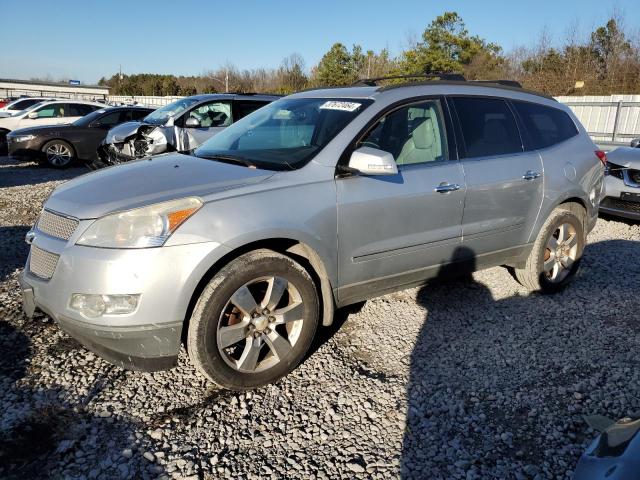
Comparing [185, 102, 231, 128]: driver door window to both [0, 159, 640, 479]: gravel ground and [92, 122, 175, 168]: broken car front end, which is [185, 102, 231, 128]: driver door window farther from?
[0, 159, 640, 479]: gravel ground

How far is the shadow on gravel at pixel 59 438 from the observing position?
2.24 metres

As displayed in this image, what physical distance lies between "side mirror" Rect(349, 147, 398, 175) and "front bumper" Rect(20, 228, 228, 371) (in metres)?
1.00

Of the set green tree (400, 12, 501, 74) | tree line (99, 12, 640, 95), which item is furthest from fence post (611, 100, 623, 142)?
green tree (400, 12, 501, 74)

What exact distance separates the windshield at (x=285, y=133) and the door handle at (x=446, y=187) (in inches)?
30.1

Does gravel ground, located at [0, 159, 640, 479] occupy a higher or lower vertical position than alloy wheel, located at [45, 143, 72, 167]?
lower

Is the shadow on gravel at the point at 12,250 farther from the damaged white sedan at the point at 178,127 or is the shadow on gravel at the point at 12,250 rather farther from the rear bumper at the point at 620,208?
the rear bumper at the point at 620,208

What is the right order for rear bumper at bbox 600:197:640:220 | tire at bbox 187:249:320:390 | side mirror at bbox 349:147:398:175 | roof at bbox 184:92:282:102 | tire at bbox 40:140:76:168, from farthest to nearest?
tire at bbox 40:140:76:168 < roof at bbox 184:92:282:102 < rear bumper at bbox 600:197:640:220 < side mirror at bbox 349:147:398:175 < tire at bbox 187:249:320:390

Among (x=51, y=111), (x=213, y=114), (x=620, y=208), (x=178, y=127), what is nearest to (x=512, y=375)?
(x=620, y=208)

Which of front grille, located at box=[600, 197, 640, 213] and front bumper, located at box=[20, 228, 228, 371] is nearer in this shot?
front bumper, located at box=[20, 228, 228, 371]

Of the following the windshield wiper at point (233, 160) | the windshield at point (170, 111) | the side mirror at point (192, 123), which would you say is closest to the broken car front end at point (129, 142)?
the side mirror at point (192, 123)

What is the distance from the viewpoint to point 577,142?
4.50 meters

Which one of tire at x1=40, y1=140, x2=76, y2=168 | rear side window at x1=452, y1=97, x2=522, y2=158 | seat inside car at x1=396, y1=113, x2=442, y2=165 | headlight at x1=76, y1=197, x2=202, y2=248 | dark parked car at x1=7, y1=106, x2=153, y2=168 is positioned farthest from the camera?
tire at x1=40, y1=140, x2=76, y2=168

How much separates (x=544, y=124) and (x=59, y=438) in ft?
14.0

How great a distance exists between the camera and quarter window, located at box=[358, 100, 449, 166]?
11.3ft
